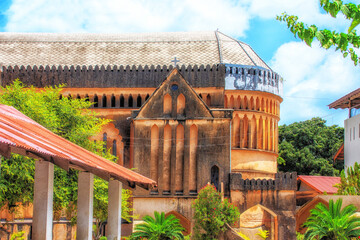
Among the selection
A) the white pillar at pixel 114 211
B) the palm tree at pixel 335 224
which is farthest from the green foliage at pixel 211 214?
the white pillar at pixel 114 211

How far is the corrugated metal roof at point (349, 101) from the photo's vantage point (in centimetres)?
4281

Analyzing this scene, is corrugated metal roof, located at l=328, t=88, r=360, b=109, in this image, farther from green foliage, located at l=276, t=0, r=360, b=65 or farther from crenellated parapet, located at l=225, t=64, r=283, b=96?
green foliage, located at l=276, t=0, r=360, b=65

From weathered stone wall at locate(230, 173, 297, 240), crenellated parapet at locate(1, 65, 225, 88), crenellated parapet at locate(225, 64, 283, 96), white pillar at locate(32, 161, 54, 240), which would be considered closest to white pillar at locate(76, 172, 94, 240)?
white pillar at locate(32, 161, 54, 240)

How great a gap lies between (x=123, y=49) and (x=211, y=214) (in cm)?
1717

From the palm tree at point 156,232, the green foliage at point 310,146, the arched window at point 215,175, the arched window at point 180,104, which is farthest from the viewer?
the green foliage at point 310,146

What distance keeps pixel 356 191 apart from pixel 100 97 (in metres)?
16.7

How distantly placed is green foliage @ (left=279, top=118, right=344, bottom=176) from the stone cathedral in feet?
65.8

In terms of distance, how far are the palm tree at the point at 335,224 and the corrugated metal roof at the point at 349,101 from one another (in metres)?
16.9

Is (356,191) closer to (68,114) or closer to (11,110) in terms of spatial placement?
(68,114)

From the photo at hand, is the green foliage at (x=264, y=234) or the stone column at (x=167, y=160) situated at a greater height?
the stone column at (x=167, y=160)

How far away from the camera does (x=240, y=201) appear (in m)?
35.0

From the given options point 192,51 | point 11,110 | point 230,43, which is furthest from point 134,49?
point 11,110

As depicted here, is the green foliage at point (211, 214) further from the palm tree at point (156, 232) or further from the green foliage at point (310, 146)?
the green foliage at point (310, 146)

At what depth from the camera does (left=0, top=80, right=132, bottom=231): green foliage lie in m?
23.6
